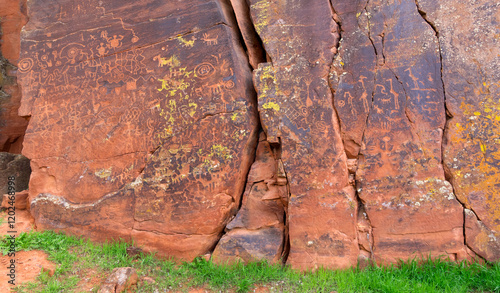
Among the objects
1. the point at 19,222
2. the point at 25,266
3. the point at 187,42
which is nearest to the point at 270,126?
the point at 187,42

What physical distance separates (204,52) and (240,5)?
789 millimetres

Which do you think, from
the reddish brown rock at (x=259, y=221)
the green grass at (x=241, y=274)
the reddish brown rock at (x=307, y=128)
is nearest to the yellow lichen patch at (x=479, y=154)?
the green grass at (x=241, y=274)

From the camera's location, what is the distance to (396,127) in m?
3.19

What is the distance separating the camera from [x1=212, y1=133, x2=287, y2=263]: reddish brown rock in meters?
Answer: 3.34

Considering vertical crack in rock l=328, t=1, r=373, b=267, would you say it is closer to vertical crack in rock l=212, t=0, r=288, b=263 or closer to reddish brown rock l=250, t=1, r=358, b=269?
reddish brown rock l=250, t=1, r=358, b=269

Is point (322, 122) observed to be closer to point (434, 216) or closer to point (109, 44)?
point (434, 216)

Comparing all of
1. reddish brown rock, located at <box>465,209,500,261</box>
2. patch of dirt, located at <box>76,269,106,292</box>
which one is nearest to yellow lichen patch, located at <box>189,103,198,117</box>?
patch of dirt, located at <box>76,269,106,292</box>

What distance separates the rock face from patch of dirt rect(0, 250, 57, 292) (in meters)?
0.44

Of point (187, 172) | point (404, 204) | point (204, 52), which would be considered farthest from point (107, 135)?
point (404, 204)

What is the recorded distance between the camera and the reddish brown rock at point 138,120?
11.5 ft

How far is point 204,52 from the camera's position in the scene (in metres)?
3.70

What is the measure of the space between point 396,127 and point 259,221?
5.16 ft

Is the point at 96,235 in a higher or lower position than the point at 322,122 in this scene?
lower

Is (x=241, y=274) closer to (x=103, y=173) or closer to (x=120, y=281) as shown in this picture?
(x=120, y=281)
